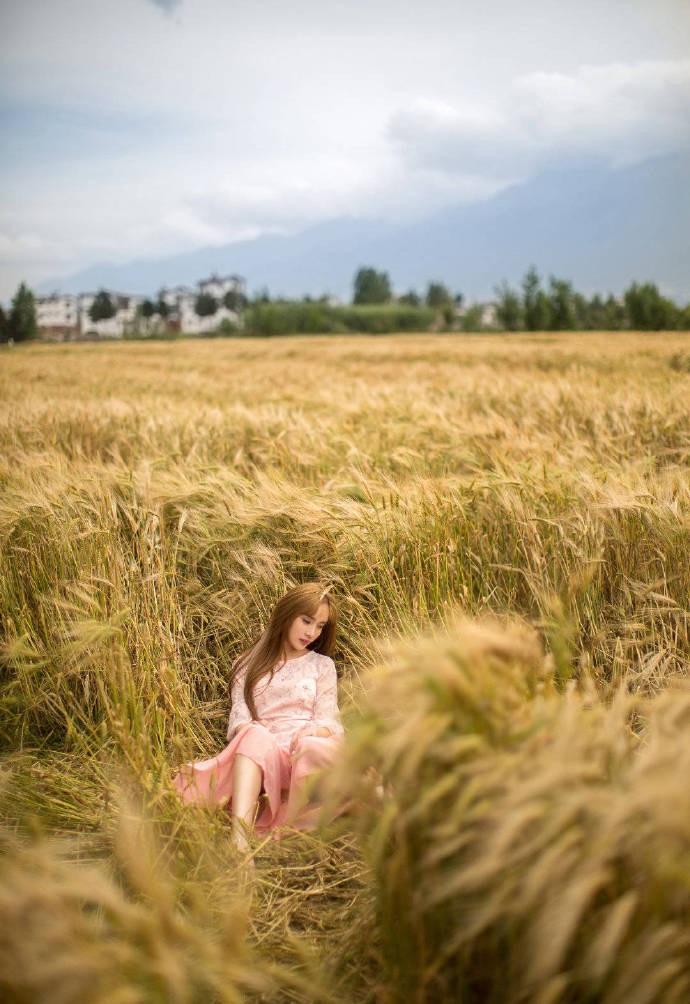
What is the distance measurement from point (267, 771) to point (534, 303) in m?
61.1

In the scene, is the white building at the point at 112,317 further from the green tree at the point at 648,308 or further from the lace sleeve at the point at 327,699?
the lace sleeve at the point at 327,699

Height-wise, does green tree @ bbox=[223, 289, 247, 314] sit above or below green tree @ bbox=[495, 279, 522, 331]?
above

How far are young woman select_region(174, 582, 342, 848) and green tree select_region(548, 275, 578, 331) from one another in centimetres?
5865

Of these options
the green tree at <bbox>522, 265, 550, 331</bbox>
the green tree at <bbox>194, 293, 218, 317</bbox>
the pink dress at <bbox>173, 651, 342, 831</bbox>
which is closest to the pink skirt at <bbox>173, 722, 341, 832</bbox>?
the pink dress at <bbox>173, 651, 342, 831</bbox>

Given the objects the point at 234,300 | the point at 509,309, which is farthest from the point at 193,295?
the point at 509,309

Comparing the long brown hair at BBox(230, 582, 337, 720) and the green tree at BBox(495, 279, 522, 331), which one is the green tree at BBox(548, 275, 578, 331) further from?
the long brown hair at BBox(230, 582, 337, 720)

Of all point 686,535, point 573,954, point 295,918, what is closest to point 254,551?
point 295,918

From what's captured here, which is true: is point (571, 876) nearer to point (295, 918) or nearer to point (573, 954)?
point (573, 954)

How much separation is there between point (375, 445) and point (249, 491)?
4.12 feet

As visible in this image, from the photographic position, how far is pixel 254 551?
2697 millimetres

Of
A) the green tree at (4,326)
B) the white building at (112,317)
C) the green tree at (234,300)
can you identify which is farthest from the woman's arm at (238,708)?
the green tree at (234,300)

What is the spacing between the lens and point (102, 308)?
9106 cm

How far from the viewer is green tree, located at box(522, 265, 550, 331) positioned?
2194 inches

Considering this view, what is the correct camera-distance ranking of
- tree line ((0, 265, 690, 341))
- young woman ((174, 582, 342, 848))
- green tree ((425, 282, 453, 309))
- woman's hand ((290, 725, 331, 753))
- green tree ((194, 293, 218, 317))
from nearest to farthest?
young woman ((174, 582, 342, 848)), woman's hand ((290, 725, 331, 753)), tree line ((0, 265, 690, 341)), green tree ((194, 293, 218, 317)), green tree ((425, 282, 453, 309))
